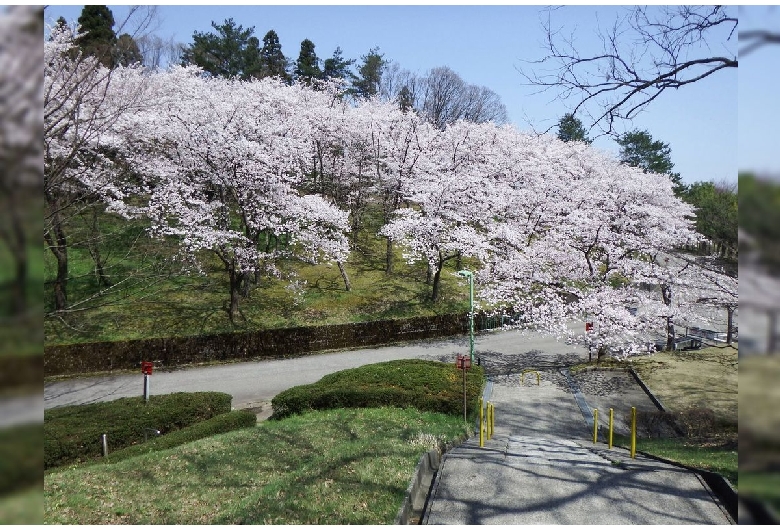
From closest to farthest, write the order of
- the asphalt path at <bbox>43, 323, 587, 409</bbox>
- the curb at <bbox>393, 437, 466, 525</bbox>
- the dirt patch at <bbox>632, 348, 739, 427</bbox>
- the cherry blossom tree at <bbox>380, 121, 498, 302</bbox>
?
the curb at <bbox>393, 437, 466, 525</bbox>, the dirt patch at <bbox>632, 348, 739, 427</bbox>, the asphalt path at <bbox>43, 323, 587, 409</bbox>, the cherry blossom tree at <bbox>380, 121, 498, 302</bbox>

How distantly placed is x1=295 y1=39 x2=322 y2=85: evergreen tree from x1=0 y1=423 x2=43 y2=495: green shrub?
1917cm

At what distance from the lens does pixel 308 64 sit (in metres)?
19.2

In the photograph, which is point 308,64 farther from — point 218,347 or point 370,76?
point 218,347

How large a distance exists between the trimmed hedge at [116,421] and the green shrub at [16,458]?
5.38 metres

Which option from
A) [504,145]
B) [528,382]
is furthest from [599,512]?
[504,145]

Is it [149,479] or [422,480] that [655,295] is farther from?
[149,479]

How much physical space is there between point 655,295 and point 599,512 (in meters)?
9.57

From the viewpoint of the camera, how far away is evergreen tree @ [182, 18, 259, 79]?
1794 cm

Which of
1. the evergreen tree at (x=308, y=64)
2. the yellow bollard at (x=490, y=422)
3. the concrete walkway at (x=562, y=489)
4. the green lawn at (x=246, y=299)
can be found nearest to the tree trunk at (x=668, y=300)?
the green lawn at (x=246, y=299)

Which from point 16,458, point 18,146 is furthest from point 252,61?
point 16,458

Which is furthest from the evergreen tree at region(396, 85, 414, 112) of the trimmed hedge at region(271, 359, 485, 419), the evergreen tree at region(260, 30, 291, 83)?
the trimmed hedge at region(271, 359, 485, 419)

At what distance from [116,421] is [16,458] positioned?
21.2 feet

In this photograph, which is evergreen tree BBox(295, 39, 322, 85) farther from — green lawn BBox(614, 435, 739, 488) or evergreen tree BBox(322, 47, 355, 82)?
green lawn BBox(614, 435, 739, 488)

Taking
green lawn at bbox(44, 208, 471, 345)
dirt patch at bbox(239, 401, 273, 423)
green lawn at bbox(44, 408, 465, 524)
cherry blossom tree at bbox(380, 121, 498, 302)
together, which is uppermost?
cherry blossom tree at bbox(380, 121, 498, 302)
